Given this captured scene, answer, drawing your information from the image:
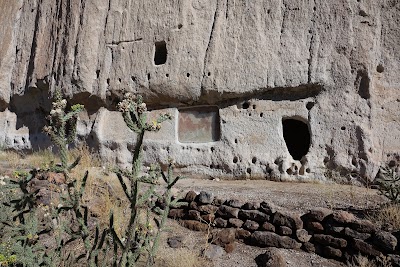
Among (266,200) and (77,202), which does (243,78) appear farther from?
(77,202)

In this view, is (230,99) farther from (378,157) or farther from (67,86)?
(67,86)

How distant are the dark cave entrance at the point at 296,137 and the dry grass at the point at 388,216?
459cm

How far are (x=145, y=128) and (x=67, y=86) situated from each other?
8.04 meters

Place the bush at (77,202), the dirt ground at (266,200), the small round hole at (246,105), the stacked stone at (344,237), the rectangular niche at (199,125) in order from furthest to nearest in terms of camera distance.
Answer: the rectangular niche at (199,125) → the small round hole at (246,105) → the dirt ground at (266,200) → the stacked stone at (344,237) → the bush at (77,202)

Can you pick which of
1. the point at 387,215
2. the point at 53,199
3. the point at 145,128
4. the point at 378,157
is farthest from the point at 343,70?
the point at 145,128

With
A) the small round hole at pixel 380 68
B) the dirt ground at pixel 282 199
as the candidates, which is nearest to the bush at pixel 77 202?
the dirt ground at pixel 282 199

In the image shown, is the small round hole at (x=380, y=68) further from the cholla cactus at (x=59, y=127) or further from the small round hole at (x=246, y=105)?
the cholla cactus at (x=59, y=127)

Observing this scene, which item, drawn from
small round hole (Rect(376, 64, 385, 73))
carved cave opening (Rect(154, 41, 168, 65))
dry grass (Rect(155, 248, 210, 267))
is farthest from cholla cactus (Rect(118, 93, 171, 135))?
carved cave opening (Rect(154, 41, 168, 65))

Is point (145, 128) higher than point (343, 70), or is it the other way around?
point (343, 70)

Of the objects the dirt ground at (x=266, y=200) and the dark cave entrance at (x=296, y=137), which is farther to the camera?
the dark cave entrance at (x=296, y=137)

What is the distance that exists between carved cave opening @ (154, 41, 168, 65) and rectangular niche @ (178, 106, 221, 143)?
1.39m

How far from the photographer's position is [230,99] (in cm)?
794

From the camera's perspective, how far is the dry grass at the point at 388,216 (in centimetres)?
392

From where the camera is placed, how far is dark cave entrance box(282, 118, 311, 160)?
8.84 meters
